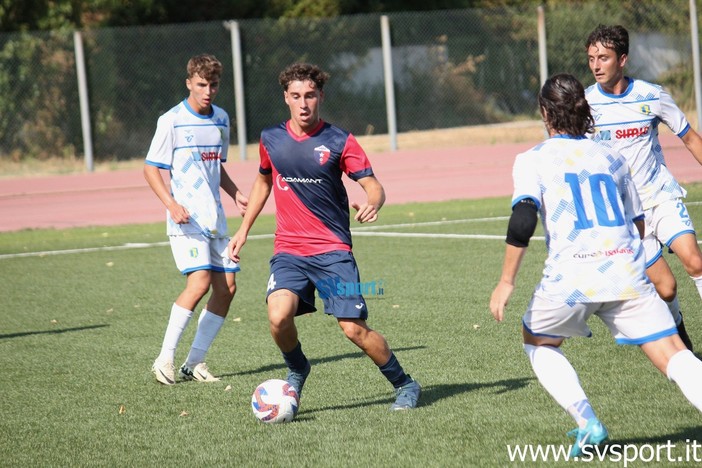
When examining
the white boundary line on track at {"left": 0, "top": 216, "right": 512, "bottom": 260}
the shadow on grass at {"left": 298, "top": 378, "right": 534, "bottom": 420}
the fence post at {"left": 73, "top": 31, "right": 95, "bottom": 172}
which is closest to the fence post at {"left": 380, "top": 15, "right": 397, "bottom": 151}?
the fence post at {"left": 73, "top": 31, "right": 95, "bottom": 172}

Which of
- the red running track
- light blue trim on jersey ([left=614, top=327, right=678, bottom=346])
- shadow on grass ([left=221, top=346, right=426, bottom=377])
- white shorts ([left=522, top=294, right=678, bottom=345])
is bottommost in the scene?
the red running track

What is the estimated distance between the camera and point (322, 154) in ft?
19.8

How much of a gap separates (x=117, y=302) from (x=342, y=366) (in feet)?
12.3

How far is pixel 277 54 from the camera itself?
2516cm

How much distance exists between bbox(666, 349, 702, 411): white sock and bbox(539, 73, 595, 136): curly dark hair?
1.09m

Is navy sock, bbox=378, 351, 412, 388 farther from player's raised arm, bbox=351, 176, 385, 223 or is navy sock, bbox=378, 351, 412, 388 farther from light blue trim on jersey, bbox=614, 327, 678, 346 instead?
light blue trim on jersey, bbox=614, 327, 678, 346

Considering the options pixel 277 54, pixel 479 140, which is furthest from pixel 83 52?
pixel 479 140

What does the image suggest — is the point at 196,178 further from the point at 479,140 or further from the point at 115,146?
the point at 479,140

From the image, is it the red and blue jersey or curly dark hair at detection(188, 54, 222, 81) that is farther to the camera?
curly dark hair at detection(188, 54, 222, 81)

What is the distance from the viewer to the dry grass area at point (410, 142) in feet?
78.9

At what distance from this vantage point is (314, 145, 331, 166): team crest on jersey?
605 centimetres

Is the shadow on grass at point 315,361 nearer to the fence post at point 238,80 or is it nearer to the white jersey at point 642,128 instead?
the white jersey at point 642,128

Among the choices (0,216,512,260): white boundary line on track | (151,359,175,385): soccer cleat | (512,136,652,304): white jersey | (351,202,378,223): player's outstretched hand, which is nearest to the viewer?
(512,136,652,304): white jersey

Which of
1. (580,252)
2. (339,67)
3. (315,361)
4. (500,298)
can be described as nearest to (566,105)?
(580,252)
